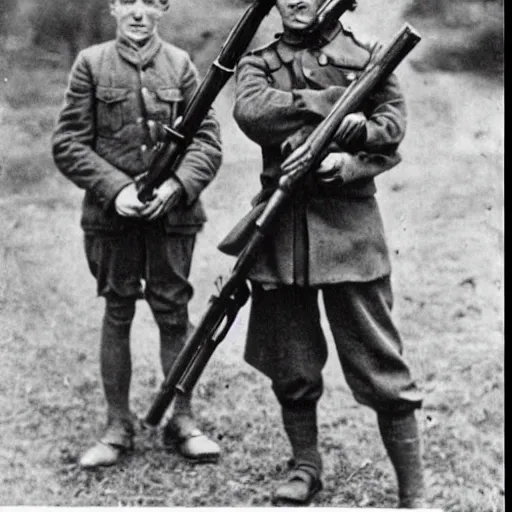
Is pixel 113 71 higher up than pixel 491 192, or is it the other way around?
pixel 113 71

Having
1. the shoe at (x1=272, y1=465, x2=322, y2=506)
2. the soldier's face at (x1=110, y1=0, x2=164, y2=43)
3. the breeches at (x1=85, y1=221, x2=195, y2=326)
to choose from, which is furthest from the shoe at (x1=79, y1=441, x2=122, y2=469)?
the soldier's face at (x1=110, y1=0, x2=164, y2=43)

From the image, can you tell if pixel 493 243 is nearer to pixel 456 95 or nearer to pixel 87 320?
pixel 456 95

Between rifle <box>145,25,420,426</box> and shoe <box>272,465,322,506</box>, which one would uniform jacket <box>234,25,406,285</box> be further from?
→ shoe <box>272,465,322,506</box>

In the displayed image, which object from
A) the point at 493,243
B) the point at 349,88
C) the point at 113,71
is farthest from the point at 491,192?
the point at 113,71

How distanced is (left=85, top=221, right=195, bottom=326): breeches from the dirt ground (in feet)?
0.30

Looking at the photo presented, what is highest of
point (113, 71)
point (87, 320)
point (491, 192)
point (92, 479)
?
point (113, 71)

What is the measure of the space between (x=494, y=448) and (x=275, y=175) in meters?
1.67

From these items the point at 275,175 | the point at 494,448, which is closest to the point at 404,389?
the point at 494,448

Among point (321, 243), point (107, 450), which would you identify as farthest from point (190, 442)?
point (321, 243)

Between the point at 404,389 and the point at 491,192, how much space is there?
3.40 ft

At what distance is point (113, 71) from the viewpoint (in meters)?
8.88

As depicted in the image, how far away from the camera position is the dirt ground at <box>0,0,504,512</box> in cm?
893

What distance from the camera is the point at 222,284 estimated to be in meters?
8.84
